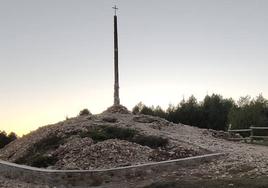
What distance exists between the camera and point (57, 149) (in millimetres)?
23797

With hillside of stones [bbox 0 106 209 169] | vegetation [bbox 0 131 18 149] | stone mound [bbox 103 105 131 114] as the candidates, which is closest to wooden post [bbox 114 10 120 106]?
stone mound [bbox 103 105 131 114]

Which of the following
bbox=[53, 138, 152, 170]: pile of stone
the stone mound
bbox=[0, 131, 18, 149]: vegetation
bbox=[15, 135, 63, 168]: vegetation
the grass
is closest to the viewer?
the grass

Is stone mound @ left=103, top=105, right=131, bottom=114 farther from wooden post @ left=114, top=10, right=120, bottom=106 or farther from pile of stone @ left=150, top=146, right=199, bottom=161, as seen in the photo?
pile of stone @ left=150, top=146, right=199, bottom=161

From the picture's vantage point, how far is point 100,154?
22.3m

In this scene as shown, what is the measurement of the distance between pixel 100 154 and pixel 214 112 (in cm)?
2938

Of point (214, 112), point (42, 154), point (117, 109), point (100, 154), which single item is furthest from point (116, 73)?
point (214, 112)

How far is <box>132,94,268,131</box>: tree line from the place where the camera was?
148 ft

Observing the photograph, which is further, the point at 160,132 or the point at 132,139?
the point at 160,132

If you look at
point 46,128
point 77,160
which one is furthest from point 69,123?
point 77,160

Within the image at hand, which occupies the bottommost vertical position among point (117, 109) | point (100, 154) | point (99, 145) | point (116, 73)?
point (100, 154)

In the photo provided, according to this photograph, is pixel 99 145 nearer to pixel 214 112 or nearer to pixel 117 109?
pixel 117 109

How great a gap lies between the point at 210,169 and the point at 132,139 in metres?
5.35

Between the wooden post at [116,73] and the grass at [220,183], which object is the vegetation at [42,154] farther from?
the wooden post at [116,73]

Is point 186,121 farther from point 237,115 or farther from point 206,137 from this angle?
point 206,137
